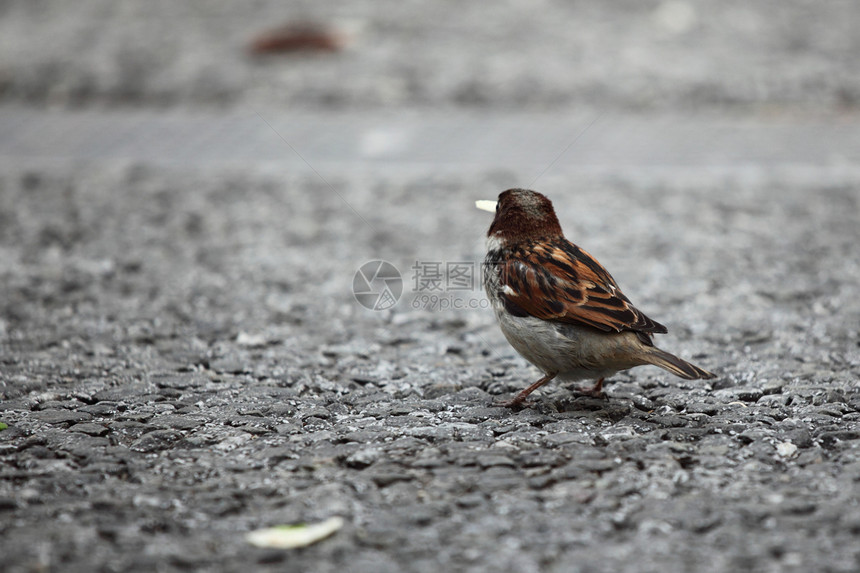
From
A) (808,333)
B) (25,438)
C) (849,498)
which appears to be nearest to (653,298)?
(808,333)

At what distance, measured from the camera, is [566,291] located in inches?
160

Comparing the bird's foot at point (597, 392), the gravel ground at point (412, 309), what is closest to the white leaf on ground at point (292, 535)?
the gravel ground at point (412, 309)

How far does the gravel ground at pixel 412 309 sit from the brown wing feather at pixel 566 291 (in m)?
0.47

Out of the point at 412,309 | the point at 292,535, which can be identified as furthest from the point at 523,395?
the point at 412,309

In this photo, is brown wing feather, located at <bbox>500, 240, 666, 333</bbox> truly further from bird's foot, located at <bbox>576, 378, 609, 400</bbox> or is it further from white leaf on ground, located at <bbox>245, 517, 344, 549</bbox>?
white leaf on ground, located at <bbox>245, 517, 344, 549</bbox>

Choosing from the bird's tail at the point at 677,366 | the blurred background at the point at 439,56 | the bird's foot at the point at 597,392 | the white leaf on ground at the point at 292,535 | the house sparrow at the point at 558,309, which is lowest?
the bird's foot at the point at 597,392

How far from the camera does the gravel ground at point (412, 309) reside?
121 inches

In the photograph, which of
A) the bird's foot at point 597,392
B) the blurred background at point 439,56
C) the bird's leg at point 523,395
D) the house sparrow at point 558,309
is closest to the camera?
the house sparrow at point 558,309

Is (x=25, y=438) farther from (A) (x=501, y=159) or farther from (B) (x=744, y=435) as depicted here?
(A) (x=501, y=159)

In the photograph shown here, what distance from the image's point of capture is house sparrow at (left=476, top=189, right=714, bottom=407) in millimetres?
3938

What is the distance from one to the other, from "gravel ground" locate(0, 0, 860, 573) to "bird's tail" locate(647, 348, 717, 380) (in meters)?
0.26

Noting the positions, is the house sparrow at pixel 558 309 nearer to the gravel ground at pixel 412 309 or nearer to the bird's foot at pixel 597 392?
the bird's foot at pixel 597 392

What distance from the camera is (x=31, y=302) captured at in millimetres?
5602

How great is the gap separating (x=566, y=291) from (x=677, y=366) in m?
0.60
